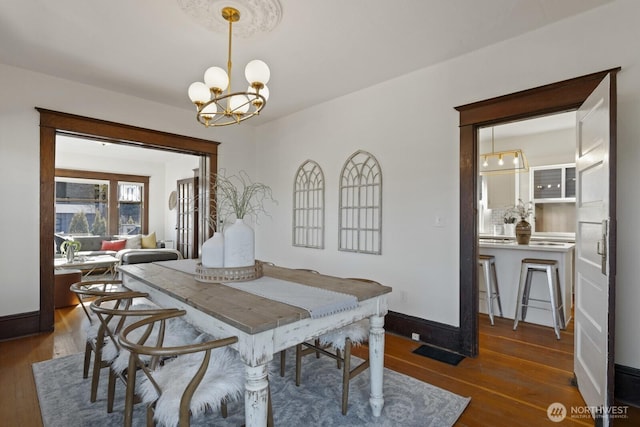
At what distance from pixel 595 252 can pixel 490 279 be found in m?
1.98

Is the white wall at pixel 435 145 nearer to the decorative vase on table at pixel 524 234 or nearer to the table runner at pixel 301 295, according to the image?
the decorative vase on table at pixel 524 234

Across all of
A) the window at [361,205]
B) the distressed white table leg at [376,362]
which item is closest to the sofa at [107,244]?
the window at [361,205]

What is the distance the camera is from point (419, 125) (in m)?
3.20

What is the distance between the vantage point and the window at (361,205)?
3553mm

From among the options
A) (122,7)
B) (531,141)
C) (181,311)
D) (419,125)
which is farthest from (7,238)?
(531,141)

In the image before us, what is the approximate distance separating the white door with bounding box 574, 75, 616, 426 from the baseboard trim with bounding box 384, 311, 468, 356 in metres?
0.87

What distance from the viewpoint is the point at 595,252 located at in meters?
1.91

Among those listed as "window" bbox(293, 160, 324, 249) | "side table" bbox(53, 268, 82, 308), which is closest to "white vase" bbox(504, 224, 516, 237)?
"window" bbox(293, 160, 324, 249)

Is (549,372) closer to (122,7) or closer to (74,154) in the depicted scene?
(122,7)

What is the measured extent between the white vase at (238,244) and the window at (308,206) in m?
2.09

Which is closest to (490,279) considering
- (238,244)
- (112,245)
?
(238,244)

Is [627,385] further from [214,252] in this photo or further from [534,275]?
[214,252]

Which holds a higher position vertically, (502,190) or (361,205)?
(502,190)

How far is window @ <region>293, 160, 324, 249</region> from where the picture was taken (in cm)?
419
